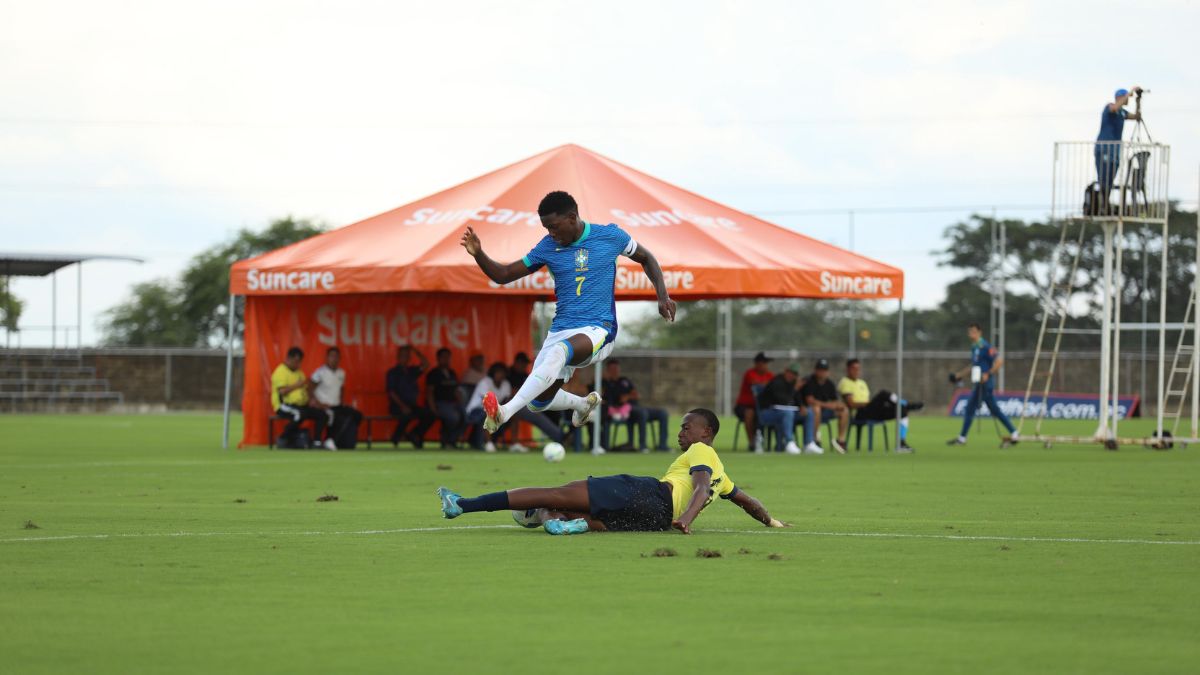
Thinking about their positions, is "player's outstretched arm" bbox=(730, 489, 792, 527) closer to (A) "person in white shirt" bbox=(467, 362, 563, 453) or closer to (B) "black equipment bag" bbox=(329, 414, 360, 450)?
(A) "person in white shirt" bbox=(467, 362, 563, 453)

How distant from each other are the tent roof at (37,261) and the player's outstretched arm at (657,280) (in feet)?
120

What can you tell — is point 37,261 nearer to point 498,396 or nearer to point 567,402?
point 498,396

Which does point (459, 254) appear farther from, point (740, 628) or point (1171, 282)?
point (1171, 282)

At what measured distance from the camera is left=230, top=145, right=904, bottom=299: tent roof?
76.1 ft

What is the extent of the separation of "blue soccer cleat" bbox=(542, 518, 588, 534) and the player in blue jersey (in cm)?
140

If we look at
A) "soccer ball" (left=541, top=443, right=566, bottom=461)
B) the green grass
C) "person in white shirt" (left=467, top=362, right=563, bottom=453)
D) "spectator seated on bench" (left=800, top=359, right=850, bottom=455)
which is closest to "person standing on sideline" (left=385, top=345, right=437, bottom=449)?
"person in white shirt" (left=467, top=362, right=563, bottom=453)

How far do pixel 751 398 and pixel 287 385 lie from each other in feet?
23.9

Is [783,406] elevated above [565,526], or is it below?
above

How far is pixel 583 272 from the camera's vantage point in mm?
12102

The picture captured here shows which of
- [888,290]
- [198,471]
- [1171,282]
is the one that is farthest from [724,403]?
[198,471]

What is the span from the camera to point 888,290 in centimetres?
2480

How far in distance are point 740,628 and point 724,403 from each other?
4028 centimetres

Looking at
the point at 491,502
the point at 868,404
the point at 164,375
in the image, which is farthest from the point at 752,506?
the point at 164,375

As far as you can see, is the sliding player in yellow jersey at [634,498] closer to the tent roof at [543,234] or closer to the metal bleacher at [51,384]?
the tent roof at [543,234]
